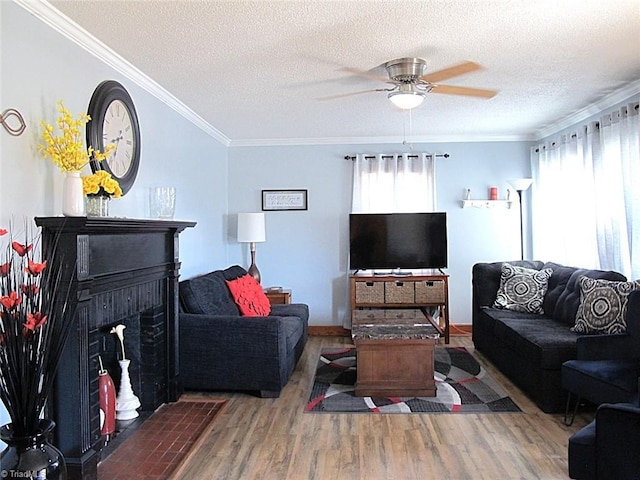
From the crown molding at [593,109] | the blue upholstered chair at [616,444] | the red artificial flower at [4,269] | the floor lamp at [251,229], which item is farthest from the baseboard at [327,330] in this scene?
the red artificial flower at [4,269]

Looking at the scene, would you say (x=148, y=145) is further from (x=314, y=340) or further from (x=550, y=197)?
(x=550, y=197)

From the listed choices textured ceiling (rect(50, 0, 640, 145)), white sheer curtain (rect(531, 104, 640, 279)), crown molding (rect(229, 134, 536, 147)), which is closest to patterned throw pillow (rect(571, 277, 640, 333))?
white sheer curtain (rect(531, 104, 640, 279))

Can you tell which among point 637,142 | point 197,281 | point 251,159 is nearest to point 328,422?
point 197,281

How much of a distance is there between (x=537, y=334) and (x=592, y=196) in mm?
1684

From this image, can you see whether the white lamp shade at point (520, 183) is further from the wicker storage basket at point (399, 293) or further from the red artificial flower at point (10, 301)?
the red artificial flower at point (10, 301)

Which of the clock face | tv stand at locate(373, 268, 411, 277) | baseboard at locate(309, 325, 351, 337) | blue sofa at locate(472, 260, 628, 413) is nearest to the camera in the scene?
the clock face

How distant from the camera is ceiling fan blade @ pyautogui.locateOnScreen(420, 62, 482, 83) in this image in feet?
10.9

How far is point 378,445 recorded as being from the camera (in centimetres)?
313

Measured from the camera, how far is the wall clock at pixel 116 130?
10.0 ft

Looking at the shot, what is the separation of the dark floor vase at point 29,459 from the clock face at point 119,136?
1.74 metres

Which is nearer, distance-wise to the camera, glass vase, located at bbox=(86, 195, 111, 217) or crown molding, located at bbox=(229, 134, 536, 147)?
glass vase, located at bbox=(86, 195, 111, 217)

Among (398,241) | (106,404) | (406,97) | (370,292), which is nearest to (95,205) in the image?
(106,404)

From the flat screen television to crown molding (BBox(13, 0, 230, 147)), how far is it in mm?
2433

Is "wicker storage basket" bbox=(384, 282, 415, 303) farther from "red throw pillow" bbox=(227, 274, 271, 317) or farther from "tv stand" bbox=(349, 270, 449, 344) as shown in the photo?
"red throw pillow" bbox=(227, 274, 271, 317)
